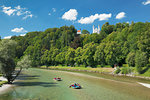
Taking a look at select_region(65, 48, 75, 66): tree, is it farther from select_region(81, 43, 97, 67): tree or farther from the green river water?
the green river water

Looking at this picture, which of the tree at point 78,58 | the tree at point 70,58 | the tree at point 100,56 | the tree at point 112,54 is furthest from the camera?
the tree at point 70,58

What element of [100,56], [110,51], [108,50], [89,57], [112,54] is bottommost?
[89,57]

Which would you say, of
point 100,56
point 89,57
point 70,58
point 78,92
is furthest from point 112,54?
point 78,92

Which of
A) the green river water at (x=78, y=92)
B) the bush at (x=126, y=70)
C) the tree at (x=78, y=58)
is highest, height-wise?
the tree at (x=78, y=58)

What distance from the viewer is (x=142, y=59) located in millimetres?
55125

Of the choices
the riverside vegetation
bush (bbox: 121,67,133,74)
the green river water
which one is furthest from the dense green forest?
the green river water

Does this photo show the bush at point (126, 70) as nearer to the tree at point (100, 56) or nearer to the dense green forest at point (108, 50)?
the dense green forest at point (108, 50)

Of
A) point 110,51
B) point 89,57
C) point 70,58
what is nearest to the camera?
point 110,51

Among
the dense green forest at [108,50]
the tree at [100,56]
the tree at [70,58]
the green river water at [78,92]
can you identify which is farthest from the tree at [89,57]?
the green river water at [78,92]

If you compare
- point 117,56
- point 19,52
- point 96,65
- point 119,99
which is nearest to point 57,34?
point 19,52

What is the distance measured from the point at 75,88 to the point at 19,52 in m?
162

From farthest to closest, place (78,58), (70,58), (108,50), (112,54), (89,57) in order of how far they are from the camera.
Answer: (70,58) < (78,58) < (89,57) < (108,50) < (112,54)

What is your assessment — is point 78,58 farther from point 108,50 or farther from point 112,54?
point 112,54

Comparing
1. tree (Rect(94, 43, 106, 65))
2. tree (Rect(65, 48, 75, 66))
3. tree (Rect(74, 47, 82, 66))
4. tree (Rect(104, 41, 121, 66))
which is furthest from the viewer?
tree (Rect(65, 48, 75, 66))
